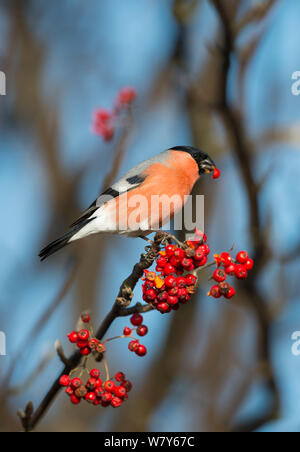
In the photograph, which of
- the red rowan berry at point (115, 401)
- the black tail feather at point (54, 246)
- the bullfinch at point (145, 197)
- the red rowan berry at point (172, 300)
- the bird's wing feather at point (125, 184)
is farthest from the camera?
the bird's wing feather at point (125, 184)

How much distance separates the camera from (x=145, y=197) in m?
3.70

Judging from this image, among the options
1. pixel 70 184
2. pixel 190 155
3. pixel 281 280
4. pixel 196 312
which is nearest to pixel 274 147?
pixel 190 155

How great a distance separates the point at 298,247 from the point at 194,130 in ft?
4.76

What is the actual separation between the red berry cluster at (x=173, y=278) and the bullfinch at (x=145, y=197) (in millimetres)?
924

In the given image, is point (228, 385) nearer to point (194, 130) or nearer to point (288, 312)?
point (288, 312)

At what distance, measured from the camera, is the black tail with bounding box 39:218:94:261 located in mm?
2988

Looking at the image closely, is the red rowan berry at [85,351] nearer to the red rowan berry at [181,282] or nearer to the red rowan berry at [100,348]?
the red rowan berry at [100,348]

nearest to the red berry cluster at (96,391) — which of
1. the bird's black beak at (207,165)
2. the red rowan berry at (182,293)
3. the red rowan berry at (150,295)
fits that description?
the red rowan berry at (150,295)

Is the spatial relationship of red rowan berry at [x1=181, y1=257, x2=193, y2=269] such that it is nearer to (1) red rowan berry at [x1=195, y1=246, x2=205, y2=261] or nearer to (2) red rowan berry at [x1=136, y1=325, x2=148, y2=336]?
(1) red rowan berry at [x1=195, y1=246, x2=205, y2=261]

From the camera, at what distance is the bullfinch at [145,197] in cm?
348

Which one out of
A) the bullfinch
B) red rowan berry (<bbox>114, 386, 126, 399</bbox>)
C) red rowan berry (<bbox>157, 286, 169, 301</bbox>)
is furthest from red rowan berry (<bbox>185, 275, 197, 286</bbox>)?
the bullfinch

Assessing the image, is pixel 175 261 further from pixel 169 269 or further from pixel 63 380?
pixel 63 380

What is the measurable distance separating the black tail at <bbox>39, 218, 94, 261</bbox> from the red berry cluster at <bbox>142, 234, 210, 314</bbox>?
752 mm
